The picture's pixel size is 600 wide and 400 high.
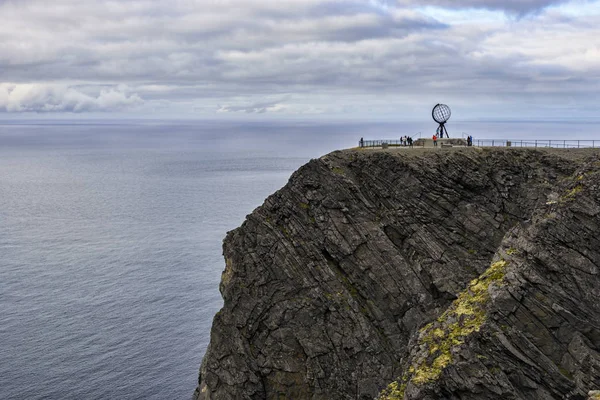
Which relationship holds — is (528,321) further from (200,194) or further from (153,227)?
(200,194)

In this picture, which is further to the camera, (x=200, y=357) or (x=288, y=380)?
(x=200, y=357)

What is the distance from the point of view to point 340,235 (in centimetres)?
5709

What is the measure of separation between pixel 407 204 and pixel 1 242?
9064 cm

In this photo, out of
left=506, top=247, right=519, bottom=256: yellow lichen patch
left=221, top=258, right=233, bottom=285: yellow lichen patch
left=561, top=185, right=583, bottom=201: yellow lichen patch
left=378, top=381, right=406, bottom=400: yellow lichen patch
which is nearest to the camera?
left=378, top=381, right=406, bottom=400: yellow lichen patch

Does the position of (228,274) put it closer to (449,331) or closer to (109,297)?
(449,331)

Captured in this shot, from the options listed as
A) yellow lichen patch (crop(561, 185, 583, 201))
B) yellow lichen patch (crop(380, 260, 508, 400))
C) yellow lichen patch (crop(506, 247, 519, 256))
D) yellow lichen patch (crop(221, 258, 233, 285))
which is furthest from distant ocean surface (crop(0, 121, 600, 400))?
yellow lichen patch (crop(561, 185, 583, 201))

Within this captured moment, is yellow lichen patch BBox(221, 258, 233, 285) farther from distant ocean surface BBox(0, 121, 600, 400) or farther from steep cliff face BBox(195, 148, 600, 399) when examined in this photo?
distant ocean surface BBox(0, 121, 600, 400)

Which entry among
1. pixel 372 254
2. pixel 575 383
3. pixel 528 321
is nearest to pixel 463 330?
pixel 528 321

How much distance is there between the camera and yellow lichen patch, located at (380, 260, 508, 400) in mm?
41250

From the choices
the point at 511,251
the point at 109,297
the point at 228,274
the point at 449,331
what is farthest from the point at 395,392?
the point at 109,297

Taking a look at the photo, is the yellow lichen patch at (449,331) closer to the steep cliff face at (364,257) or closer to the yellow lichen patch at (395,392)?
the yellow lichen patch at (395,392)

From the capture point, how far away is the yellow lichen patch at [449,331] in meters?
41.2

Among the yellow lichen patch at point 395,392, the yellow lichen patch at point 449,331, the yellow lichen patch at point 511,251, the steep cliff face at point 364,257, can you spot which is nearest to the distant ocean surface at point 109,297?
Result: the steep cliff face at point 364,257

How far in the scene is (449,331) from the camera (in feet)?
140
